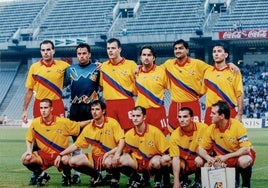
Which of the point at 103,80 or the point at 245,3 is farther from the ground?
the point at 245,3

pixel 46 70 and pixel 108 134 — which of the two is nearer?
pixel 108 134

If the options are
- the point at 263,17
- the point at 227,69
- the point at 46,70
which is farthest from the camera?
the point at 263,17

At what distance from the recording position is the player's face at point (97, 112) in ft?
24.6

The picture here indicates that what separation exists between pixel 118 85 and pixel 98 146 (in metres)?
0.94

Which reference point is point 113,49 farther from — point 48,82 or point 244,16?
point 244,16

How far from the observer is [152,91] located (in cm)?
799

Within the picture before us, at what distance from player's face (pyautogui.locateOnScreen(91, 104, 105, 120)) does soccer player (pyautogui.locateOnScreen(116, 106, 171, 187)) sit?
414 millimetres

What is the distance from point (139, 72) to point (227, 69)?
3.69ft

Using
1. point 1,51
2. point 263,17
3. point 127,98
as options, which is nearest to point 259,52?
point 263,17

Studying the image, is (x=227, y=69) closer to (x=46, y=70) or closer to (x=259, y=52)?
(x=46, y=70)

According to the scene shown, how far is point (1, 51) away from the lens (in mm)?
42469

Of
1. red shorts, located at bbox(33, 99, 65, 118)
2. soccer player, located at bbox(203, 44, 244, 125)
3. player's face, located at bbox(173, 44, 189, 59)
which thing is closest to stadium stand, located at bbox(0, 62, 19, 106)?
red shorts, located at bbox(33, 99, 65, 118)

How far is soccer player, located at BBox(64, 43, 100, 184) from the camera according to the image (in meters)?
8.16

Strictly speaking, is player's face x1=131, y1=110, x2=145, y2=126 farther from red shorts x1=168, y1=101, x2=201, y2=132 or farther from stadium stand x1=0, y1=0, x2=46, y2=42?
stadium stand x1=0, y1=0, x2=46, y2=42
